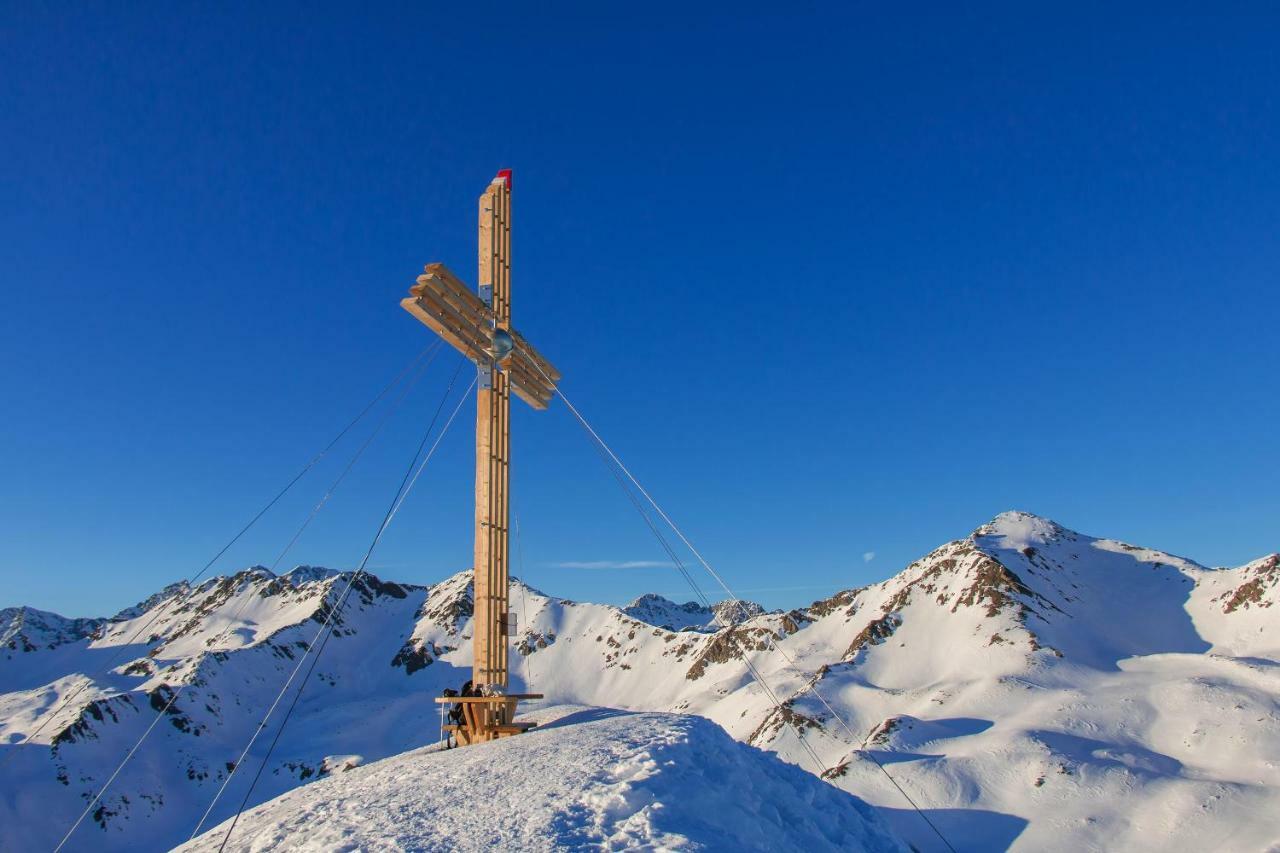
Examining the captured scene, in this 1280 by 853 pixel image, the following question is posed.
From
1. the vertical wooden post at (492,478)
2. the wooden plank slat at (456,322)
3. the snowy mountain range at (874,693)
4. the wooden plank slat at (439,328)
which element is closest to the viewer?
the wooden plank slat at (439,328)

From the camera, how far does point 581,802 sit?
932 centimetres

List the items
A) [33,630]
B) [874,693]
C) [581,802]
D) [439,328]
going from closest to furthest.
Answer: [581,802]
[439,328]
[874,693]
[33,630]

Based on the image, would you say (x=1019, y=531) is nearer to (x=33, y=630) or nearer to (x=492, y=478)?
(x=492, y=478)

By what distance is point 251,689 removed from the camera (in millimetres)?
112812

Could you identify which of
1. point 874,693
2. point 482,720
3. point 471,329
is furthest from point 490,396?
point 874,693

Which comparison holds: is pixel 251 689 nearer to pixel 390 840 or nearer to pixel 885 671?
pixel 885 671

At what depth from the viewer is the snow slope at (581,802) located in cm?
878

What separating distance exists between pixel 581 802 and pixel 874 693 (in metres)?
78.7

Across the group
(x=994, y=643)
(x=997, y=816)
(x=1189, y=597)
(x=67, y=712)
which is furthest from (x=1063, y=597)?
(x=67, y=712)

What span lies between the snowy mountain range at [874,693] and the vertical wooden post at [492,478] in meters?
4.65

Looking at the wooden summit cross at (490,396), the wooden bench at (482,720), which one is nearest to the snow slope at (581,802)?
the wooden bench at (482,720)

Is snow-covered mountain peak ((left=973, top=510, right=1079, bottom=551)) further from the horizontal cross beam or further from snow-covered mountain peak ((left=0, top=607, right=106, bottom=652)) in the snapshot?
snow-covered mountain peak ((left=0, top=607, right=106, bottom=652))

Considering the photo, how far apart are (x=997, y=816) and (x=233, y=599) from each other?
17145 cm

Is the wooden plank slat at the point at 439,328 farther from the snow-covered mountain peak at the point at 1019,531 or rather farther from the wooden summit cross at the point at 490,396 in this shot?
the snow-covered mountain peak at the point at 1019,531
